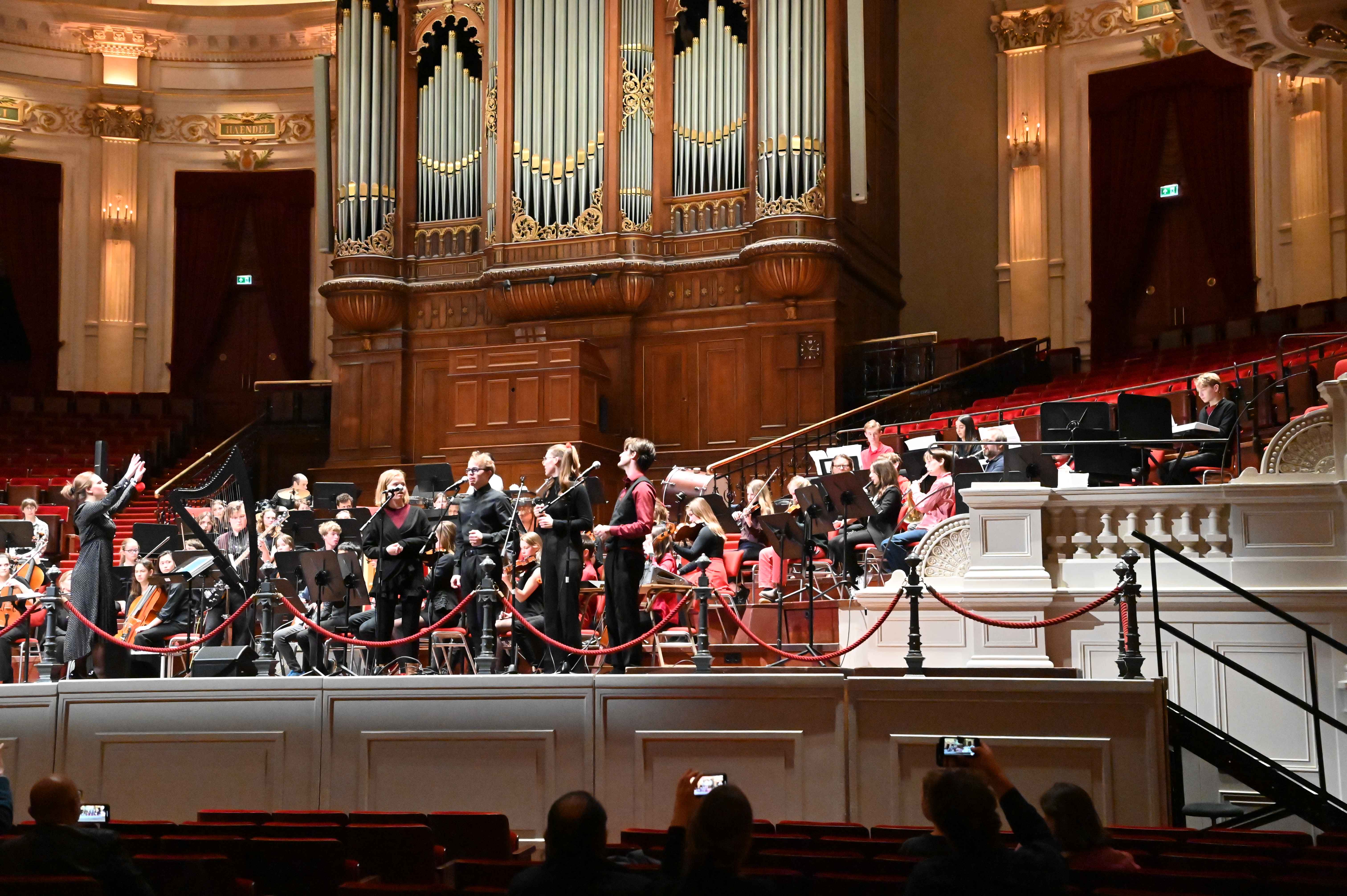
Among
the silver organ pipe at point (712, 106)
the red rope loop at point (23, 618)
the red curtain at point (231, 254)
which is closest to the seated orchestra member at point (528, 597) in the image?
the red rope loop at point (23, 618)

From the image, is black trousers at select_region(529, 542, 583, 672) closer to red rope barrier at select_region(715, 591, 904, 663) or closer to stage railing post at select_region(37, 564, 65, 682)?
red rope barrier at select_region(715, 591, 904, 663)

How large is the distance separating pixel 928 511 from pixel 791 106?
680cm

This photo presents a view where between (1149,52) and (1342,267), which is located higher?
(1149,52)

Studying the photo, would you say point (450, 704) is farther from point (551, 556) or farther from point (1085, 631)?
point (1085, 631)

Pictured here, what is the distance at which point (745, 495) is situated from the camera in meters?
13.7

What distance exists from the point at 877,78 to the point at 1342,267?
5.26 m

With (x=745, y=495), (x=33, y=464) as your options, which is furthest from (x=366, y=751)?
(x=33, y=464)

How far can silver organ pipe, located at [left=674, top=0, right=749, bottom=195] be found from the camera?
1522 centimetres

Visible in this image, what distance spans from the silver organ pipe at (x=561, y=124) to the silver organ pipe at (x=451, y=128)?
789 millimetres

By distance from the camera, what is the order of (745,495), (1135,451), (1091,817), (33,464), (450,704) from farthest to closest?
(33,464)
(745,495)
(1135,451)
(450,704)
(1091,817)

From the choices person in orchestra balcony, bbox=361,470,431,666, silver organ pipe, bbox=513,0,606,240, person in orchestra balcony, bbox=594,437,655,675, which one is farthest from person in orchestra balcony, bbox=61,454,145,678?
silver organ pipe, bbox=513,0,606,240

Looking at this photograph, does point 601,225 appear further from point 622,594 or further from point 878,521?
point 622,594

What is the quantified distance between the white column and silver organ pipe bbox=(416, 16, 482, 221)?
4.79 meters

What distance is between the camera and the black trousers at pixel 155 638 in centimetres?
920
